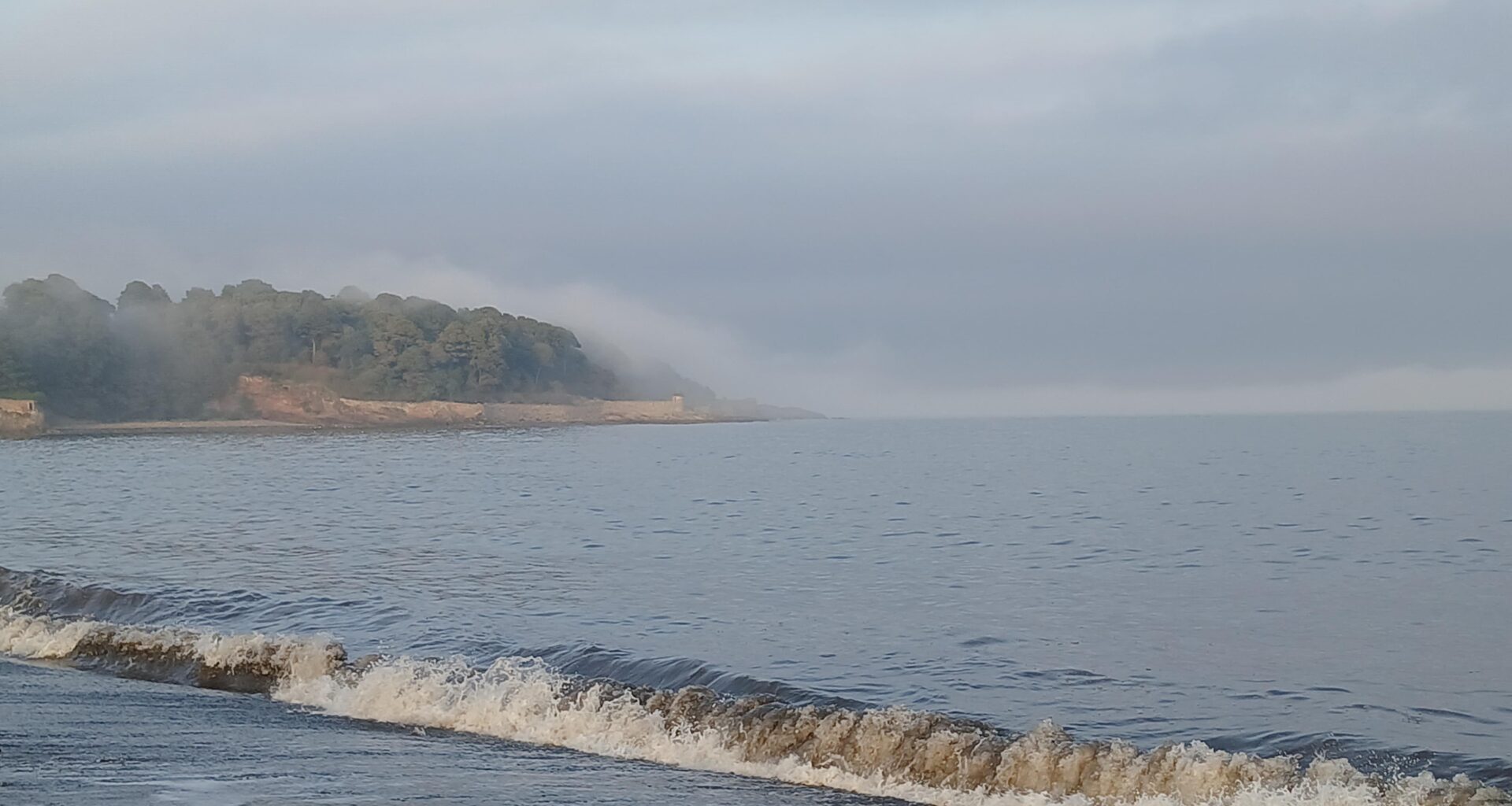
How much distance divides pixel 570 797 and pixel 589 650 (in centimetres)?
767

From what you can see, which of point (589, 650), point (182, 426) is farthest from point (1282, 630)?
point (182, 426)

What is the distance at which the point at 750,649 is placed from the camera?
19156 millimetres

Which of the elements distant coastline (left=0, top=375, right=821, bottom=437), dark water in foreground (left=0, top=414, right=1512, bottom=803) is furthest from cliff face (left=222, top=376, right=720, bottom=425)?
dark water in foreground (left=0, top=414, right=1512, bottom=803)

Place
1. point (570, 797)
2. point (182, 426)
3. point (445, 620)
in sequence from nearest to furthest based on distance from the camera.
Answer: point (570, 797)
point (445, 620)
point (182, 426)

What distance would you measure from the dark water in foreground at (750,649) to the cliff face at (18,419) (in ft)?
367

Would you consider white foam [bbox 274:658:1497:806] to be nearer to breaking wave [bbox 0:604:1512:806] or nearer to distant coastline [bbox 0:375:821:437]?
breaking wave [bbox 0:604:1512:806]

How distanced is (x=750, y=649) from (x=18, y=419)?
151593 millimetres

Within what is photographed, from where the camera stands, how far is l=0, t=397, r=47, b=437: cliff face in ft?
472

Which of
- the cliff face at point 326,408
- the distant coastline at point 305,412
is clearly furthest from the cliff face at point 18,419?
the cliff face at point 326,408

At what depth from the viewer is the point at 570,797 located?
11.3m

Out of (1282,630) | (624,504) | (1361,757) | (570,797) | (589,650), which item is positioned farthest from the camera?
(624,504)

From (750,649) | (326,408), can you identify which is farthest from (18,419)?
(750,649)

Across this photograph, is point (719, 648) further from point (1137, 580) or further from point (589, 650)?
point (1137, 580)

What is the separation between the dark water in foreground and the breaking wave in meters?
0.05
